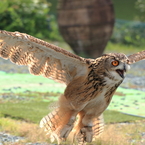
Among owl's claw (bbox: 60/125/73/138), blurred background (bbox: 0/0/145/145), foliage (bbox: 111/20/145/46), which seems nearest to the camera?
owl's claw (bbox: 60/125/73/138)

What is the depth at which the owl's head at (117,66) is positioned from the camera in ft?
14.7

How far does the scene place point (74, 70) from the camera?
206 inches

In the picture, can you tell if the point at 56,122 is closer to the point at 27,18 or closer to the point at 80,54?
the point at 80,54

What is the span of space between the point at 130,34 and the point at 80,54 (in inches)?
210

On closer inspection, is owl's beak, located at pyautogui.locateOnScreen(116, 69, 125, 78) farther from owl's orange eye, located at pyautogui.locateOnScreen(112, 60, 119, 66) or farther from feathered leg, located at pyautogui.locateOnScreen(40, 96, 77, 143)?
feathered leg, located at pyautogui.locateOnScreen(40, 96, 77, 143)

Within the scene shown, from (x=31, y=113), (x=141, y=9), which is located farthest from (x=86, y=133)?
(x=141, y=9)

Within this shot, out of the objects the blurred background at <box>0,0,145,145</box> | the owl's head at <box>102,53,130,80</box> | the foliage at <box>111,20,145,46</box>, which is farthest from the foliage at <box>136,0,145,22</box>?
the owl's head at <box>102,53,130,80</box>

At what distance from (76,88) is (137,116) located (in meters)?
2.39

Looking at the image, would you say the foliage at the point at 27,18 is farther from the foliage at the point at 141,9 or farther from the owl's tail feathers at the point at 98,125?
the owl's tail feathers at the point at 98,125

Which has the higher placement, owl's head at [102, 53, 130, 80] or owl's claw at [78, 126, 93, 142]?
owl's head at [102, 53, 130, 80]

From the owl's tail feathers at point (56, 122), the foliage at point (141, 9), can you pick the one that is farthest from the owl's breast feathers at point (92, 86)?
the foliage at point (141, 9)

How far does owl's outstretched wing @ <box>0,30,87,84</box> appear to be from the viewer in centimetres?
476

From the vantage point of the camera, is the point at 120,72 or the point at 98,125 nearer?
the point at 120,72

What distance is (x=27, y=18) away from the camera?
59.9ft
